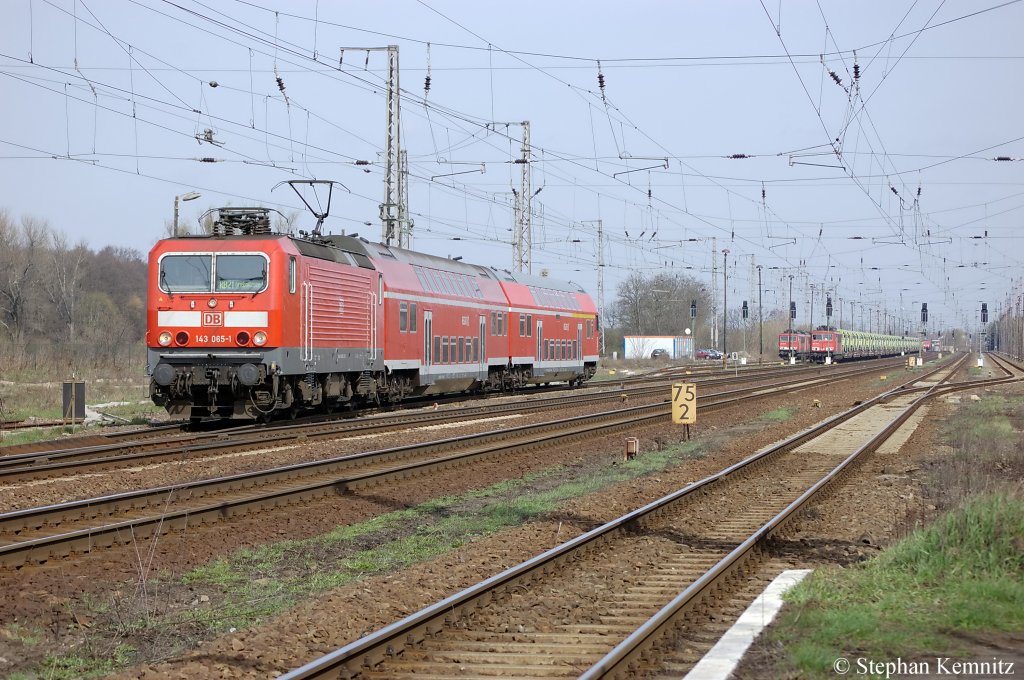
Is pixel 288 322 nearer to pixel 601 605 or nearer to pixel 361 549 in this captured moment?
pixel 361 549

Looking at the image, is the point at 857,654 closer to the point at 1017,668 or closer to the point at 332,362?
the point at 1017,668

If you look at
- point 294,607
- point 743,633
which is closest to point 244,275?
point 294,607

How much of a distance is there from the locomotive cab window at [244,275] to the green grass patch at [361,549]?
7.80m

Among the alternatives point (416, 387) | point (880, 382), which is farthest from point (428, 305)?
point (880, 382)

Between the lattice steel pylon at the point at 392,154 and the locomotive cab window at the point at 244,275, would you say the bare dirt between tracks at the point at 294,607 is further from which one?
the lattice steel pylon at the point at 392,154

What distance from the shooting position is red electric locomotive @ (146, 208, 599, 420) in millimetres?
20812

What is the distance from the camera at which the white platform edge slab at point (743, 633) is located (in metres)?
6.44

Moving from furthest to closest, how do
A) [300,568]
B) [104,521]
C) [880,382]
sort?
[880,382] → [104,521] → [300,568]

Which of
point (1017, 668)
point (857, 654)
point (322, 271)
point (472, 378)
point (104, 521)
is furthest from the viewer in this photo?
point (472, 378)

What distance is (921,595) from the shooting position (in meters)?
8.20

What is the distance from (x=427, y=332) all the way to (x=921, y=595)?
22242 millimetres

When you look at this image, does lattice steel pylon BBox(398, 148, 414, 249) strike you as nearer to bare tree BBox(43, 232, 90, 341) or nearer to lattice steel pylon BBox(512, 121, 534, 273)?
lattice steel pylon BBox(512, 121, 534, 273)

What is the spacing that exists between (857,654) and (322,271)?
17.7 meters

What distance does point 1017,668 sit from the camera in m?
6.24
